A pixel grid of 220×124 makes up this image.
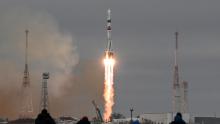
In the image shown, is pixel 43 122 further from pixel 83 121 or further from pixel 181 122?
pixel 181 122

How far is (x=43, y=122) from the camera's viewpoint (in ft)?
124

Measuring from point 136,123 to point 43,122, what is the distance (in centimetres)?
392

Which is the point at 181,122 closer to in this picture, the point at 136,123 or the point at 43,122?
the point at 136,123

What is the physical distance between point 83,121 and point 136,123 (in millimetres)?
2371

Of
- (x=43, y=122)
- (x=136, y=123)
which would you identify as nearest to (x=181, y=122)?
(x=136, y=123)

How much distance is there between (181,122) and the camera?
37969 millimetres

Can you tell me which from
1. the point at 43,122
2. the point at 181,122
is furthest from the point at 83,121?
the point at 181,122

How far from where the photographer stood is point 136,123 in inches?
1518

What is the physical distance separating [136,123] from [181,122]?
6.36ft

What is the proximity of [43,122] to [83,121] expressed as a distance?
5.45 feet

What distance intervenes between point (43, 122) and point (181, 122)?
5.70 m
